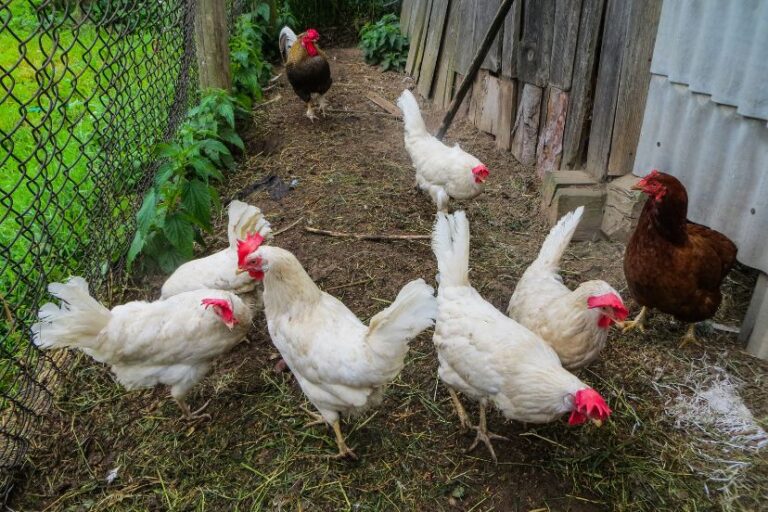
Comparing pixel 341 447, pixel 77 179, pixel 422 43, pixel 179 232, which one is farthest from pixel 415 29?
pixel 341 447

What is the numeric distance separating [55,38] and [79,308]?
4.10ft

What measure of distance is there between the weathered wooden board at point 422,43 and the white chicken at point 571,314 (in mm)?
5189

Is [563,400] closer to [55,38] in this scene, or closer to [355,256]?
[355,256]

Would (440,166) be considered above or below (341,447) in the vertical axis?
above

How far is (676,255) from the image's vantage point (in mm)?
2959

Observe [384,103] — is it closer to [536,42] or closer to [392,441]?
[536,42]

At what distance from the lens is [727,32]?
284 centimetres

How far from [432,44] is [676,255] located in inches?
195

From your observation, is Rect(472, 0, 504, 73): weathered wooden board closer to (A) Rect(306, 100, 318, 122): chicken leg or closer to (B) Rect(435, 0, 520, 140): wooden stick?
(B) Rect(435, 0, 520, 140): wooden stick

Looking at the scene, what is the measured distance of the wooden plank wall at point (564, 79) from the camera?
11.8 ft

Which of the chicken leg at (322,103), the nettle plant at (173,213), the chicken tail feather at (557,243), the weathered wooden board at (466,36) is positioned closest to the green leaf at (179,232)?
the nettle plant at (173,213)

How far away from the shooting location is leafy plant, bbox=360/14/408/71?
8.27 m

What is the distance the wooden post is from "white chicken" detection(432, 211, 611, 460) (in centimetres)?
336

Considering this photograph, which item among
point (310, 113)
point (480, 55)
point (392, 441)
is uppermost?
point (480, 55)
